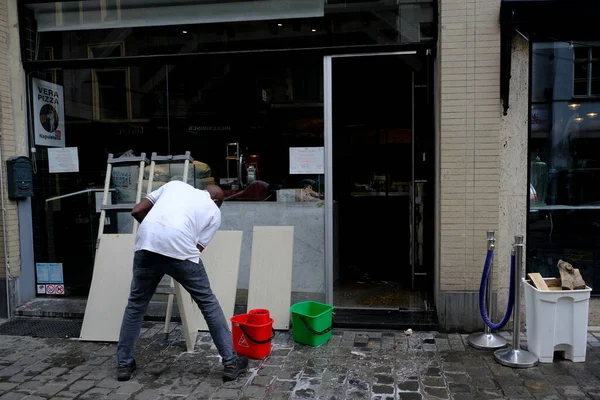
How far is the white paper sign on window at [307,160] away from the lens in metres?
5.78

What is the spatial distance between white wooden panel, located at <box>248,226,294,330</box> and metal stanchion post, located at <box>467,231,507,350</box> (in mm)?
1935

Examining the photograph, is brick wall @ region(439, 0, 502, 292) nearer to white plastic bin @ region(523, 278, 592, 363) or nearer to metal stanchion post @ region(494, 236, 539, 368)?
metal stanchion post @ region(494, 236, 539, 368)

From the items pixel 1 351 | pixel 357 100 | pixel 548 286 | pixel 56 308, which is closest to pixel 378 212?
pixel 357 100

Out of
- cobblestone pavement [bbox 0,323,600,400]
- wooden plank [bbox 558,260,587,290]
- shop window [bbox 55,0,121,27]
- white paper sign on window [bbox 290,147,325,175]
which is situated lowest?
cobblestone pavement [bbox 0,323,600,400]

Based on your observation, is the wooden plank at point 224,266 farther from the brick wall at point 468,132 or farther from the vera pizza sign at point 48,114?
the vera pizza sign at point 48,114

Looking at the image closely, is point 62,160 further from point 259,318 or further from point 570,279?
point 570,279

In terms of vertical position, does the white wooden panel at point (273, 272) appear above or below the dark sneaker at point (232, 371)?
above

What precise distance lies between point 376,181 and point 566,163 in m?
3.85

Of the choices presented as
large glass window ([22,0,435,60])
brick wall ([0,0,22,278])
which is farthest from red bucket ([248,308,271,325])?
brick wall ([0,0,22,278])

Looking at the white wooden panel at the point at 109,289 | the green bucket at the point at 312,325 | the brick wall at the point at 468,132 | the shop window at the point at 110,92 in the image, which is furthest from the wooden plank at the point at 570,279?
the shop window at the point at 110,92

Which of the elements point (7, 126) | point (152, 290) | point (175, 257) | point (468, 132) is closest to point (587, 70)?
point (468, 132)

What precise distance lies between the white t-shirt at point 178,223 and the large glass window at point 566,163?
3.47 metres

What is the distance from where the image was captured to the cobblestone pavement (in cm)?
380

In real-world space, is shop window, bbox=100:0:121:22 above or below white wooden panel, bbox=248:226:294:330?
above
